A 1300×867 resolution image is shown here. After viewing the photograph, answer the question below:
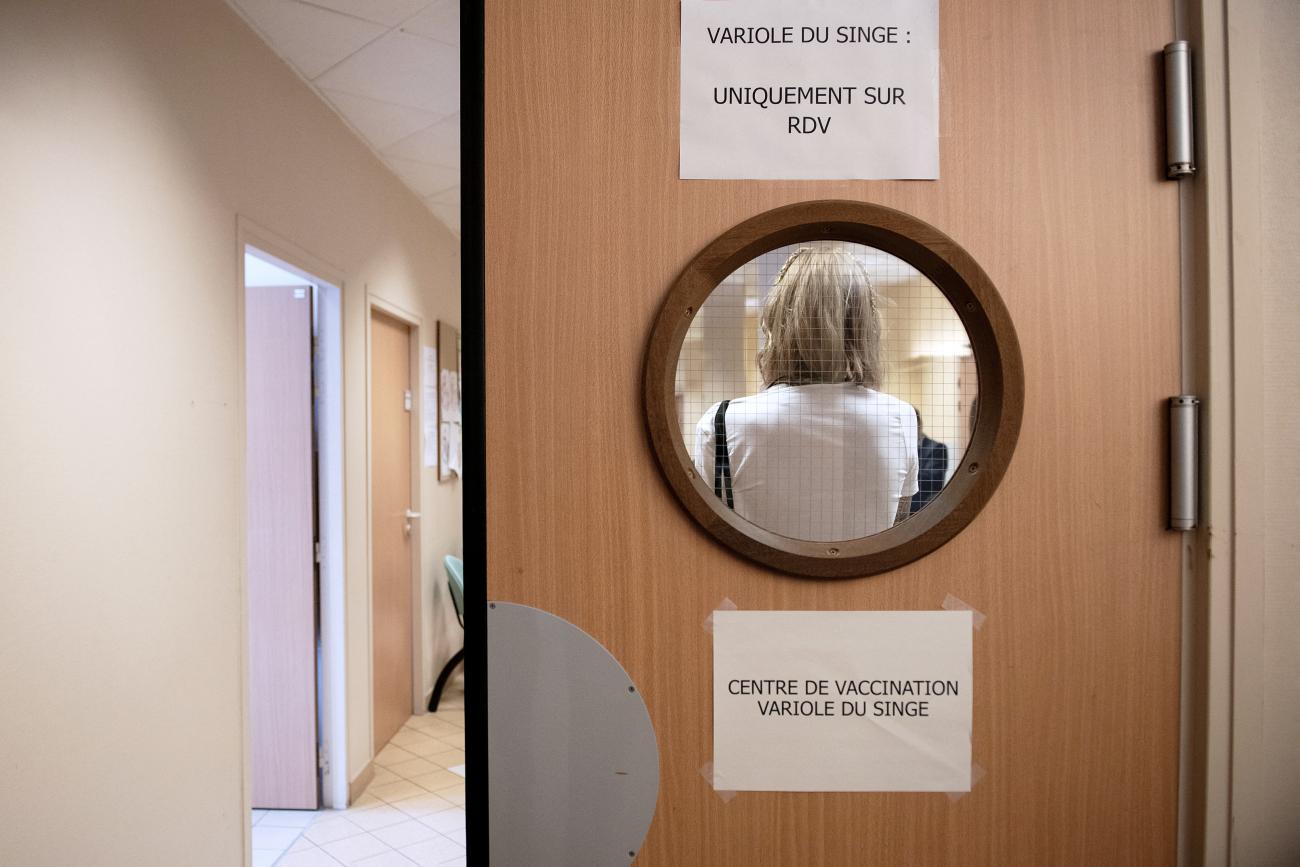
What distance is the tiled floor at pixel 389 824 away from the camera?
8.79 feet

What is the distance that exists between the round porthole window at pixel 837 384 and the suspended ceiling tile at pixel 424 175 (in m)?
3.04

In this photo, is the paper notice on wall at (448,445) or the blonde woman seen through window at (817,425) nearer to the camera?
the blonde woman seen through window at (817,425)

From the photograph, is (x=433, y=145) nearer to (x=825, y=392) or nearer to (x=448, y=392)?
(x=448, y=392)

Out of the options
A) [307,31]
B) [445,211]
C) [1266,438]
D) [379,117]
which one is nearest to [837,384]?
[1266,438]

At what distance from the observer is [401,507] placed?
394 cm

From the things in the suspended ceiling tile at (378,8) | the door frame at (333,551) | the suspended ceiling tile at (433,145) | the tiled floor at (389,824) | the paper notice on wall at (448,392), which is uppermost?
the suspended ceiling tile at (433,145)

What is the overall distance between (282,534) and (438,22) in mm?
1979

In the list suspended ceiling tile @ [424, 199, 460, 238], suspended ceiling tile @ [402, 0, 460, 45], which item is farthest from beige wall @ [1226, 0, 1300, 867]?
suspended ceiling tile @ [424, 199, 460, 238]

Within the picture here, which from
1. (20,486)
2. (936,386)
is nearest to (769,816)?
(936,386)

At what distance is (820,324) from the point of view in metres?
0.82

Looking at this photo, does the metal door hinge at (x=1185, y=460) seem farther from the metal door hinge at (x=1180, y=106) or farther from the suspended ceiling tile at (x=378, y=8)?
the suspended ceiling tile at (x=378, y=8)

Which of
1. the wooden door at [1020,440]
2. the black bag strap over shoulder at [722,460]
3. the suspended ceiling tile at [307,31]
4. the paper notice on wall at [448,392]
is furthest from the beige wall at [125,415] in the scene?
the paper notice on wall at [448,392]

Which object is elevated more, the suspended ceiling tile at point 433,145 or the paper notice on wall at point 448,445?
the suspended ceiling tile at point 433,145

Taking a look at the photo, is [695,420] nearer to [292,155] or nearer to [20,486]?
[20,486]
